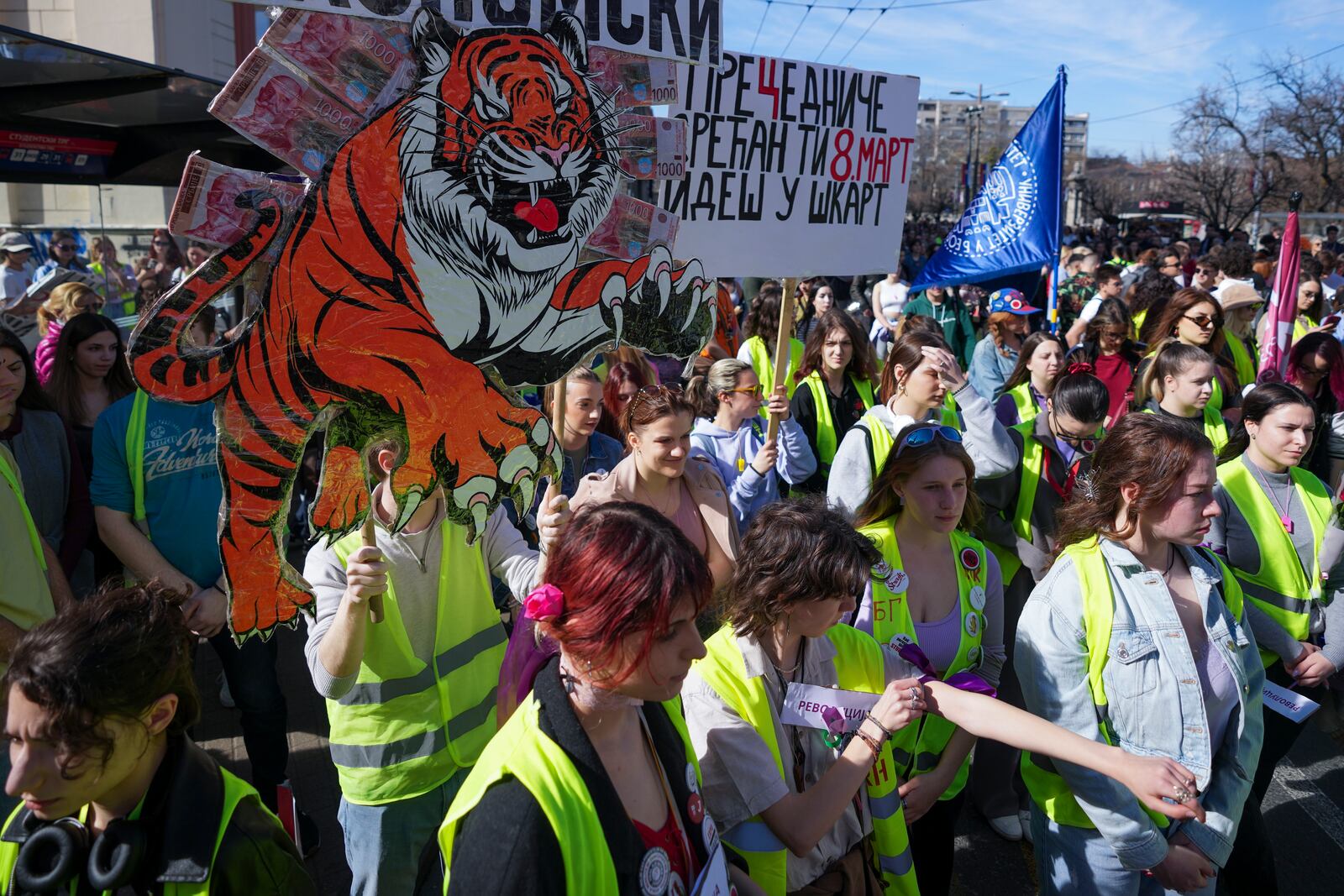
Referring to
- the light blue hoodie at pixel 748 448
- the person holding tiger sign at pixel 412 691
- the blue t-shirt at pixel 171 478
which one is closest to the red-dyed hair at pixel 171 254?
the light blue hoodie at pixel 748 448

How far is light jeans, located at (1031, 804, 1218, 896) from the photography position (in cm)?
244

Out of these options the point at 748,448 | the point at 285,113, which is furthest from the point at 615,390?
the point at 285,113

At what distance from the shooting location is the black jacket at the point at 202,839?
5.39 feet

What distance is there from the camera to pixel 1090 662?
2.41m

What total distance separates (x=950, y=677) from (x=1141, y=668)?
46 centimetres

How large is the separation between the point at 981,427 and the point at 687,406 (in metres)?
1.35

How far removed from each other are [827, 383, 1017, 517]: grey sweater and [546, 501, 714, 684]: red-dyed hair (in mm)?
2112

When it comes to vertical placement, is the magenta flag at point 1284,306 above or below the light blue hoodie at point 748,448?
above

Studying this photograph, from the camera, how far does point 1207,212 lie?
105 ft

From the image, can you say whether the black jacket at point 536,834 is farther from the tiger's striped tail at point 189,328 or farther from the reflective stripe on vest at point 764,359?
the reflective stripe on vest at point 764,359

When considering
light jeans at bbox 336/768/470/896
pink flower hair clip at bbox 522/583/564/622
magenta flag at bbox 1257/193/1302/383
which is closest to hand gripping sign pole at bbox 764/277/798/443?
pink flower hair clip at bbox 522/583/564/622

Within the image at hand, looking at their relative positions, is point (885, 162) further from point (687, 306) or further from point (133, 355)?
point (133, 355)

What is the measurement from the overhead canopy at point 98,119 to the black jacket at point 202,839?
13.2 feet

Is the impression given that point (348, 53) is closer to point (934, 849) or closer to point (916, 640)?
point (916, 640)
